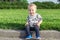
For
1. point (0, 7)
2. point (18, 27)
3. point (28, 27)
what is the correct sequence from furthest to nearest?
1. point (0, 7)
2. point (18, 27)
3. point (28, 27)

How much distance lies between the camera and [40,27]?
7.15m

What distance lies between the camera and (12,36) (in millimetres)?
7008

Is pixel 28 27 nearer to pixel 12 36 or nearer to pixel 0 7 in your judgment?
pixel 12 36

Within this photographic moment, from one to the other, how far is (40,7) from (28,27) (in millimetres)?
11115

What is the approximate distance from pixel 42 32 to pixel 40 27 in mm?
290

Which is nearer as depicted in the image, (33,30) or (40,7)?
(33,30)

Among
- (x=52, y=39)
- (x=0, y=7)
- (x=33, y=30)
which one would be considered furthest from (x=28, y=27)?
(x=0, y=7)

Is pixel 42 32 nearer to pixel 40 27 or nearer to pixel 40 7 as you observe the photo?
pixel 40 27

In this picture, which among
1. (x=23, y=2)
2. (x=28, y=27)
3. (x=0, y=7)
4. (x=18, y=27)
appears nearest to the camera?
(x=28, y=27)

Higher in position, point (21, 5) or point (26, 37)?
point (26, 37)

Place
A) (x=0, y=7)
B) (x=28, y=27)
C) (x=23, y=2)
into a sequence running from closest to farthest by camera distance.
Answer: (x=28, y=27), (x=0, y=7), (x=23, y=2)

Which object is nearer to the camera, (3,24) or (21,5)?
(3,24)

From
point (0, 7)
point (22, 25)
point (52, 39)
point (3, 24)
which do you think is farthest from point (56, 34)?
point (0, 7)

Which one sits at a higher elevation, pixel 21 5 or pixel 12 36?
pixel 12 36
